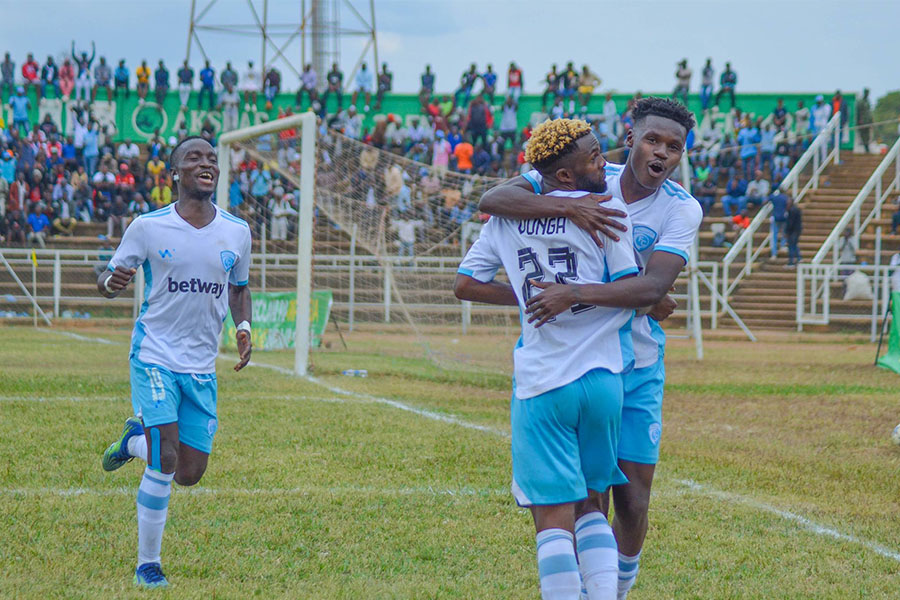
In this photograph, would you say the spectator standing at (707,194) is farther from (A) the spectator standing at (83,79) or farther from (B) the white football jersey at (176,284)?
(B) the white football jersey at (176,284)

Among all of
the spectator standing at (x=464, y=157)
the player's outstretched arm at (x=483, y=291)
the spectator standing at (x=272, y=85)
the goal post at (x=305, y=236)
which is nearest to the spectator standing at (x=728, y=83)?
the spectator standing at (x=464, y=157)

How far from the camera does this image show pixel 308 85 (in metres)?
36.0

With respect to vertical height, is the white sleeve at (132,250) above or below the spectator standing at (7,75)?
below

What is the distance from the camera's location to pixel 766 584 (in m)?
5.29

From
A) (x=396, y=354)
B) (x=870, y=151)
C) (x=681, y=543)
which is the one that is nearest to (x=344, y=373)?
(x=396, y=354)

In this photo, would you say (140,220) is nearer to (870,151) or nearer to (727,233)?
(727,233)

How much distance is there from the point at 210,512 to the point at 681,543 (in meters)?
2.72

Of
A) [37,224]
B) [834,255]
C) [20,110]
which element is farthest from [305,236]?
[20,110]

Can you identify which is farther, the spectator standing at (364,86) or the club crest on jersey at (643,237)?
the spectator standing at (364,86)

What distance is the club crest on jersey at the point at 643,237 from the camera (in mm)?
4480

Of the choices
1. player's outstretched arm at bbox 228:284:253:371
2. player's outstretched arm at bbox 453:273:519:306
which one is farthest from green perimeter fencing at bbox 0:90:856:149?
player's outstretched arm at bbox 453:273:519:306

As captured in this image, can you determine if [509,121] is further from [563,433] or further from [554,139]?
[563,433]

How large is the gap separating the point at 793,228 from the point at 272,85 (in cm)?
1703

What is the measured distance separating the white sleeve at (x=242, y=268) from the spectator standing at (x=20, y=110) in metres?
29.8
